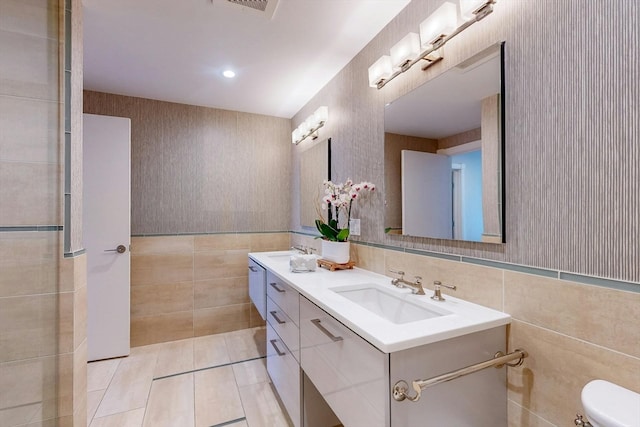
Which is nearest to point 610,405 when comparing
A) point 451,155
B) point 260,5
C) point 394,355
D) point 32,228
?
point 394,355

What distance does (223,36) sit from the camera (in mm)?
1886

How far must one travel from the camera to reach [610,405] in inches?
27.4

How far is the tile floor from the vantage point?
1.78 m

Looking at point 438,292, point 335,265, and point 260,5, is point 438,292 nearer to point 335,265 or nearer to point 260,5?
point 335,265

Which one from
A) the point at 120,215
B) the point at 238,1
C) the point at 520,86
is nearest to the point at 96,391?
the point at 120,215

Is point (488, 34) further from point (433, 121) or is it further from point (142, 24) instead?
point (142, 24)

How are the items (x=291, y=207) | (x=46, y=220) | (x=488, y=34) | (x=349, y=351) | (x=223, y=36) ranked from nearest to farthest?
1. (x=349, y=351)
2. (x=488, y=34)
3. (x=46, y=220)
4. (x=223, y=36)
5. (x=291, y=207)

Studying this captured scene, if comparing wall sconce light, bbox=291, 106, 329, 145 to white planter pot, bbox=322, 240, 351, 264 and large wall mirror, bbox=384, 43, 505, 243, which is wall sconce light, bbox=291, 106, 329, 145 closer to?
large wall mirror, bbox=384, 43, 505, 243

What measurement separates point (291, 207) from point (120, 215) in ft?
5.38

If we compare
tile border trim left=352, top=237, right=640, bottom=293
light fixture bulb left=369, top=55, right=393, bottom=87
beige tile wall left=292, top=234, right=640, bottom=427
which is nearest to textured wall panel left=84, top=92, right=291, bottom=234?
light fixture bulb left=369, top=55, right=393, bottom=87

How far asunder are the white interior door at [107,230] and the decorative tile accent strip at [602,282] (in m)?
2.98

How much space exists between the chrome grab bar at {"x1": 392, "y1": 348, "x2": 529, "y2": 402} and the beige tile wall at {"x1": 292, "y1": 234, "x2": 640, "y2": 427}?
0.17 feet

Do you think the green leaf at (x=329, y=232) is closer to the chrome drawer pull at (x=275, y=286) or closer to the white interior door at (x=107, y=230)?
the chrome drawer pull at (x=275, y=286)

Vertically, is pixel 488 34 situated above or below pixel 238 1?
below
